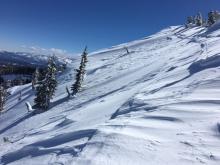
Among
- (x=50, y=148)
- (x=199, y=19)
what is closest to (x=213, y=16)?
(x=199, y=19)

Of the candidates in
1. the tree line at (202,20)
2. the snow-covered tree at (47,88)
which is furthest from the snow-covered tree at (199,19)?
the snow-covered tree at (47,88)

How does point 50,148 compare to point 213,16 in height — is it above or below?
below

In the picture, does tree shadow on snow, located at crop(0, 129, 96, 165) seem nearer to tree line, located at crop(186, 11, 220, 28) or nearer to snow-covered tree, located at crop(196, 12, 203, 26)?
tree line, located at crop(186, 11, 220, 28)

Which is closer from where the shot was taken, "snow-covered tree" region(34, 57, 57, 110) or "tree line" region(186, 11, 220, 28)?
"snow-covered tree" region(34, 57, 57, 110)

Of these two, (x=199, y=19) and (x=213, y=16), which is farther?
(x=199, y=19)

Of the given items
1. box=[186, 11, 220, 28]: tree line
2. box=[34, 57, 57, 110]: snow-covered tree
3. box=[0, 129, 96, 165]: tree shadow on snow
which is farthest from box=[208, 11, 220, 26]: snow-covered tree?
box=[0, 129, 96, 165]: tree shadow on snow

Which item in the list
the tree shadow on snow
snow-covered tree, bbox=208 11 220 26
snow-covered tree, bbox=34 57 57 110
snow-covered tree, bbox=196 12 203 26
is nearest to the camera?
the tree shadow on snow

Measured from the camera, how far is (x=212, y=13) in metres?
105

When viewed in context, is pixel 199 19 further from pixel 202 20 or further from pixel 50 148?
pixel 50 148

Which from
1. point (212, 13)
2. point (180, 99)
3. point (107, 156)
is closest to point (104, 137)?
point (107, 156)

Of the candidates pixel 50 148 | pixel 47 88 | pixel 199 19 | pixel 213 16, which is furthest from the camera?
pixel 199 19

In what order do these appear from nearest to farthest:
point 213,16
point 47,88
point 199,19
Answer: point 47,88 < point 213,16 < point 199,19

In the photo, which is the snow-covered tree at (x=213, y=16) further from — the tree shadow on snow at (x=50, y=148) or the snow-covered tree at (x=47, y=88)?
the tree shadow on snow at (x=50, y=148)

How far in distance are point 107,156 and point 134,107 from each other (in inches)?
257
